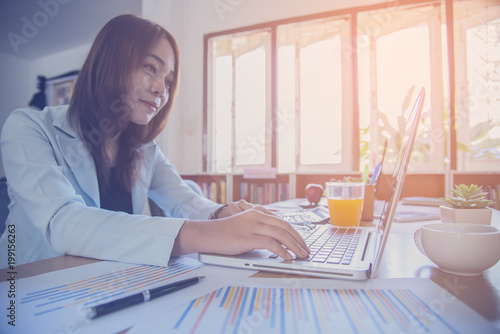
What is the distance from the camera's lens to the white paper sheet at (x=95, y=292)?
33 cm

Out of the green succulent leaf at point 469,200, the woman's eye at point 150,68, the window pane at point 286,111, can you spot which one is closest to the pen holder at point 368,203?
the green succulent leaf at point 469,200

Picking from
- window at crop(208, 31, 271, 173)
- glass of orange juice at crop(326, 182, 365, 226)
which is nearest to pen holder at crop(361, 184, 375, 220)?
glass of orange juice at crop(326, 182, 365, 226)

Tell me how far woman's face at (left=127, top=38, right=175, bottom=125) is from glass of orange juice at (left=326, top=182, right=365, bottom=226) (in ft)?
2.29

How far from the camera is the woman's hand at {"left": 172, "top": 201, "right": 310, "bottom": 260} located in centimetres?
53

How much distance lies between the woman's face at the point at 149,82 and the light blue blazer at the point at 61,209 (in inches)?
6.8

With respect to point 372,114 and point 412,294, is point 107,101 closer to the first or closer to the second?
point 412,294

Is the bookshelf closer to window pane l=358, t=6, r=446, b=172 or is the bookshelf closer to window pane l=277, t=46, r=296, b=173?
Answer: window pane l=277, t=46, r=296, b=173

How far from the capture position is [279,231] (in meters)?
0.53

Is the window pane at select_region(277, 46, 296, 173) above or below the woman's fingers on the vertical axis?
above

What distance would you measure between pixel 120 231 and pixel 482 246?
0.63 meters

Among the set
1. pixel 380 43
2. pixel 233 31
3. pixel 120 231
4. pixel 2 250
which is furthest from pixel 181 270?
pixel 233 31

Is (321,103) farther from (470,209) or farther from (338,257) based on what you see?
(338,257)

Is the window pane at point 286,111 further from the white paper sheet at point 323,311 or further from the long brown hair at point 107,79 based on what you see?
the white paper sheet at point 323,311

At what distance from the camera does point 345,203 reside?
92 cm
